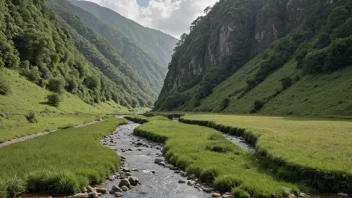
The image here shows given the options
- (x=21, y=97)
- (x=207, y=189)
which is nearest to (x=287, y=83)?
→ (x=21, y=97)

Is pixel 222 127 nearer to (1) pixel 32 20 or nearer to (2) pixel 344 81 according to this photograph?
(2) pixel 344 81

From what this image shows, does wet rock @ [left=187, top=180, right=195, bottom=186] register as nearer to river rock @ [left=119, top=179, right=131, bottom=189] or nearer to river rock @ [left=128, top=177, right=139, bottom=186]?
river rock @ [left=128, top=177, right=139, bottom=186]

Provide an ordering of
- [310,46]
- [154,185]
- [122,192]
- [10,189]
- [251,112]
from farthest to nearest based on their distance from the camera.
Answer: [310,46] → [251,112] → [154,185] → [122,192] → [10,189]

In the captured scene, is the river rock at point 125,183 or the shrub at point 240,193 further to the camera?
the river rock at point 125,183

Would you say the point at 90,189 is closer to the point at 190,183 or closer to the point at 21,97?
the point at 190,183

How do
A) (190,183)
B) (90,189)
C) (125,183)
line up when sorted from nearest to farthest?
(90,189), (125,183), (190,183)

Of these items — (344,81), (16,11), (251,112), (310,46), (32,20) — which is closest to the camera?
(344,81)

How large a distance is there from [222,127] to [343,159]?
38421 mm

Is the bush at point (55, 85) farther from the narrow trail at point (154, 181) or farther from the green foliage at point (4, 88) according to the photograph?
the narrow trail at point (154, 181)

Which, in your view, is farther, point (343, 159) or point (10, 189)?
point (343, 159)

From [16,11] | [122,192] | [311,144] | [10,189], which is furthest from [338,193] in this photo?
[16,11]

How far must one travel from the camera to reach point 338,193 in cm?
1727

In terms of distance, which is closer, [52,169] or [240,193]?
[240,193]

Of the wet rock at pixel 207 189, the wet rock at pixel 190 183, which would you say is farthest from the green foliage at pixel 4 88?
the wet rock at pixel 207 189
